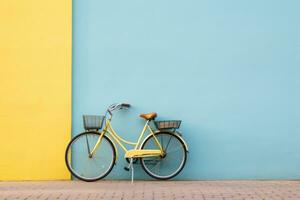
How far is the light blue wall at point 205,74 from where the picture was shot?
8.77 m

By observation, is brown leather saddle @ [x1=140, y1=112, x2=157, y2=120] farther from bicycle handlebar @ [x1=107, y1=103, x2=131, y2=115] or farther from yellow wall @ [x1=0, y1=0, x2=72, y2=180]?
yellow wall @ [x1=0, y1=0, x2=72, y2=180]

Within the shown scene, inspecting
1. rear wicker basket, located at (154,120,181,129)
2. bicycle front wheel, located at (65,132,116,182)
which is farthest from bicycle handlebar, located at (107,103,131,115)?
rear wicker basket, located at (154,120,181,129)

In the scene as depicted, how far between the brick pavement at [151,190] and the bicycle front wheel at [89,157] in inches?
9.1

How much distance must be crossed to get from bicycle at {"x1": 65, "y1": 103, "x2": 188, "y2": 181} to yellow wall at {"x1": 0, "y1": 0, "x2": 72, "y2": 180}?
273mm

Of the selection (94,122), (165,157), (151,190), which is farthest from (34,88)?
(151,190)

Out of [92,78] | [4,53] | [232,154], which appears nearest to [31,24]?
[4,53]

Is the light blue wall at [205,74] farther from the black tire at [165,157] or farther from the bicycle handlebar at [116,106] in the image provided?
the black tire at [165,157]

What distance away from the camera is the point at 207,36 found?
8812mm

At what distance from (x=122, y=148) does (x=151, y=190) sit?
1.18 meters

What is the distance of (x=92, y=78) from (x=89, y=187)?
169 cm

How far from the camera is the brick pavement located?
7262mm

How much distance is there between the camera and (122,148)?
28.6ft

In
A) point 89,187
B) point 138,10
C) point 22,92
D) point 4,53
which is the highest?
point 138,10

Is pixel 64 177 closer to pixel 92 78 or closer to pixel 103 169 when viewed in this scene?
pixel 103 169
